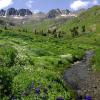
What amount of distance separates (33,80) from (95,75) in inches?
1123

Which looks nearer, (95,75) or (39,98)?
(39,98)

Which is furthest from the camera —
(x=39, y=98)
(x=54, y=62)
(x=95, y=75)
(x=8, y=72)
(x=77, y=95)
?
(x=54, y=62)

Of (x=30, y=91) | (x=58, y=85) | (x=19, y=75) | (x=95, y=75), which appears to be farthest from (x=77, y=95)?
(x=95, y=75)

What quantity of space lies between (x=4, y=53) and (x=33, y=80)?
43.0 feet

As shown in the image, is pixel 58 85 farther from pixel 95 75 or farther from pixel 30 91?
pixel 95 75

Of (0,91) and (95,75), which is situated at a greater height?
(0,91)

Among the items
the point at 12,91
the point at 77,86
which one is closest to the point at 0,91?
the point at 12,91

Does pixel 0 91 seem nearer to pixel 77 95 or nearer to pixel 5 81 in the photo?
pixel 5 81

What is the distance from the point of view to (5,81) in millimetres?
29781

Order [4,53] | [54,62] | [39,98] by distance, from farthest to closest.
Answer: [54,62] < [4,53] < [39,98]

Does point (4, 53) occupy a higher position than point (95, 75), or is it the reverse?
point (4, 53)

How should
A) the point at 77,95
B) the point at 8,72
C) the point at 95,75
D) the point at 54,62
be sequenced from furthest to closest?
the point at 54,62 < the point at 95,75 < the point at 77,95 < the point at 8,72

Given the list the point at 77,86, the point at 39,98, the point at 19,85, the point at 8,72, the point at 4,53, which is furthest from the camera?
the point at 77,86

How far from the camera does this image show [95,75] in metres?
57.8
